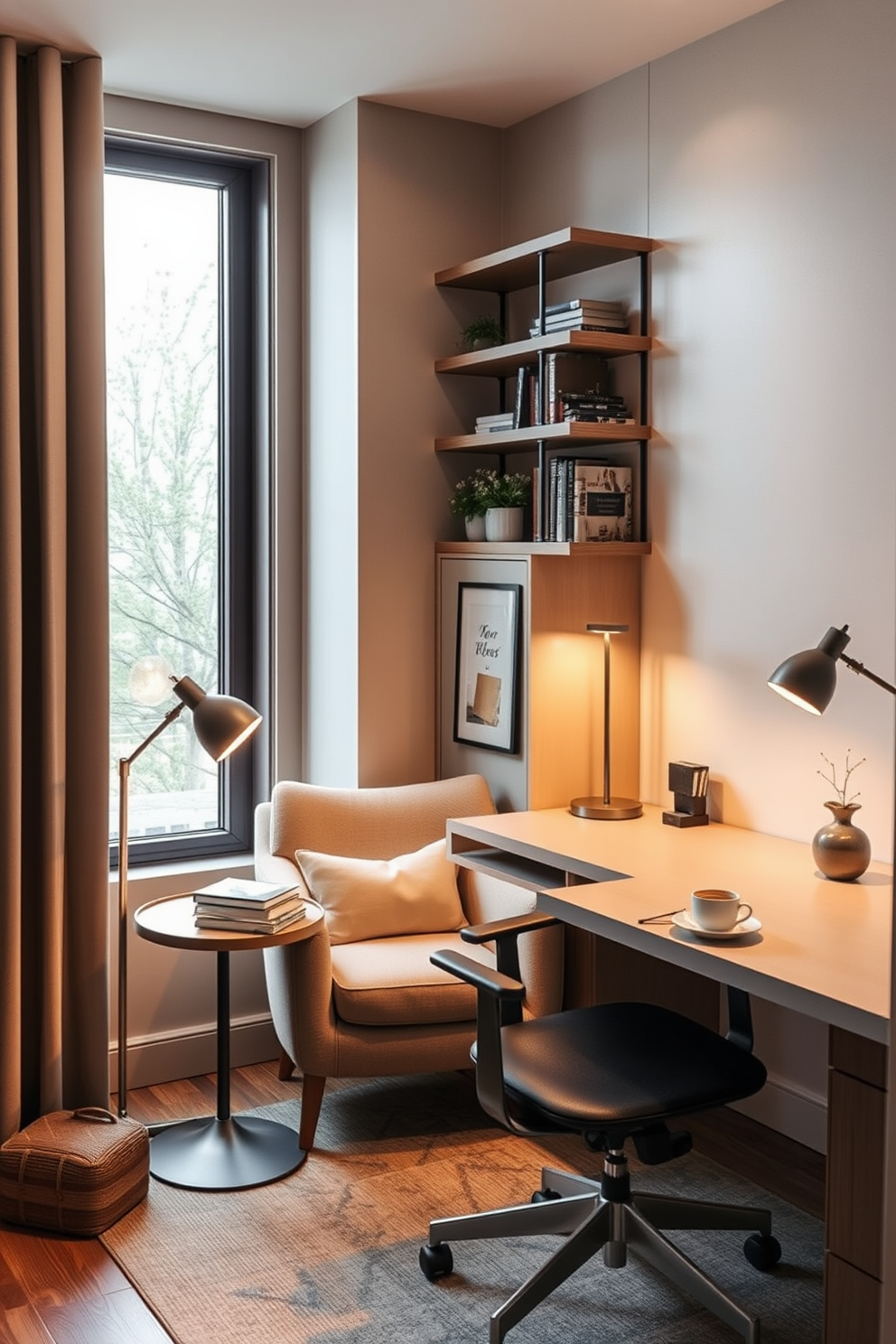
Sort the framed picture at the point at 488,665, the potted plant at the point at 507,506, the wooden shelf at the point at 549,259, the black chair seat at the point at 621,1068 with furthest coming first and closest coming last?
the potted plant at the point at 507,506 < the framed picture at the point at 488,665 < the wooden shelf at the point at 549,259 < the black chair seat at the point at 621,1068

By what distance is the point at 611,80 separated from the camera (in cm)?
348

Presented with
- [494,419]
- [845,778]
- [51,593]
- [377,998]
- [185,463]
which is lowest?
[377,998]

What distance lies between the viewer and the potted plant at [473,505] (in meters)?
3.69

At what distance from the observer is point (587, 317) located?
3.36 metres

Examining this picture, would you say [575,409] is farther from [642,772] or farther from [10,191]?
[10,191]

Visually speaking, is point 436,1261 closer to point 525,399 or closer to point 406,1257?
point 406,1257

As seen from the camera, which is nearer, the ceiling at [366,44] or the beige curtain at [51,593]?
the ceiling at [366,44]

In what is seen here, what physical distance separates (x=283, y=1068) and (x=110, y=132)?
8.51 feet

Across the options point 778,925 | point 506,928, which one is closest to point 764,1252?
point 778,925

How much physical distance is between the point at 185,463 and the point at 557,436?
3.87 ft

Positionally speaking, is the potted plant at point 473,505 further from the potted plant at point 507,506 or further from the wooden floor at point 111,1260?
the wooden floor at point 111,1260

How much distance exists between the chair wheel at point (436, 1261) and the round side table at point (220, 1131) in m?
0.54

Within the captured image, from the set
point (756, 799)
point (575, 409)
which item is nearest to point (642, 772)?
point (756, 799)

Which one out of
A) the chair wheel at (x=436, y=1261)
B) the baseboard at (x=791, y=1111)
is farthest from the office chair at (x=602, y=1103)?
the baseboard at (x=791, y=1111)
